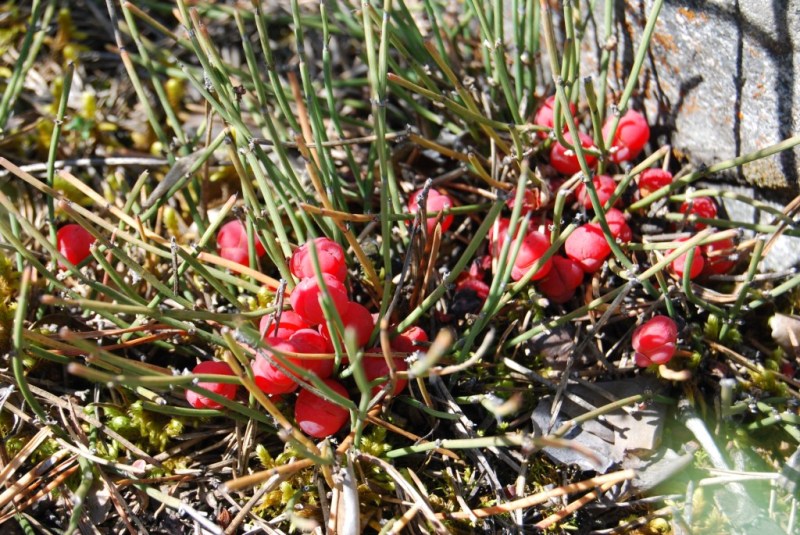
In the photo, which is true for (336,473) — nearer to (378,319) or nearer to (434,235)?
(378,319)

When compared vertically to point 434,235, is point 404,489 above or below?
below

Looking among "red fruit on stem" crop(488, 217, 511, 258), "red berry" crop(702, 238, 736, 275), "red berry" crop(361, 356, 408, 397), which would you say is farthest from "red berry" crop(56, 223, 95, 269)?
"red berry" crop(702, 238, 736, 275)

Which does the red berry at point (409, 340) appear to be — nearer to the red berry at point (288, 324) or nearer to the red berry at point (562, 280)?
the red berry at point (288, 324)

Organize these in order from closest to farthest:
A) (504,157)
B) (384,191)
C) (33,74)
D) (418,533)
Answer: (384,191) → (418,533) → (504,157) → (33,74)

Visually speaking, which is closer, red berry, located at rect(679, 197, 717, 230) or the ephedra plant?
the ephedra plant

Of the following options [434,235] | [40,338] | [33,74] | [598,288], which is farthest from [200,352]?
[33,74]

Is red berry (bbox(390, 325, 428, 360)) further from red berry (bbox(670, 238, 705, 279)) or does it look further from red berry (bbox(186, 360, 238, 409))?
red berry (bbox(670, 238, 705, 279))

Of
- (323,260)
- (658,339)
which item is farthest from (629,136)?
Answer: (323,260)
